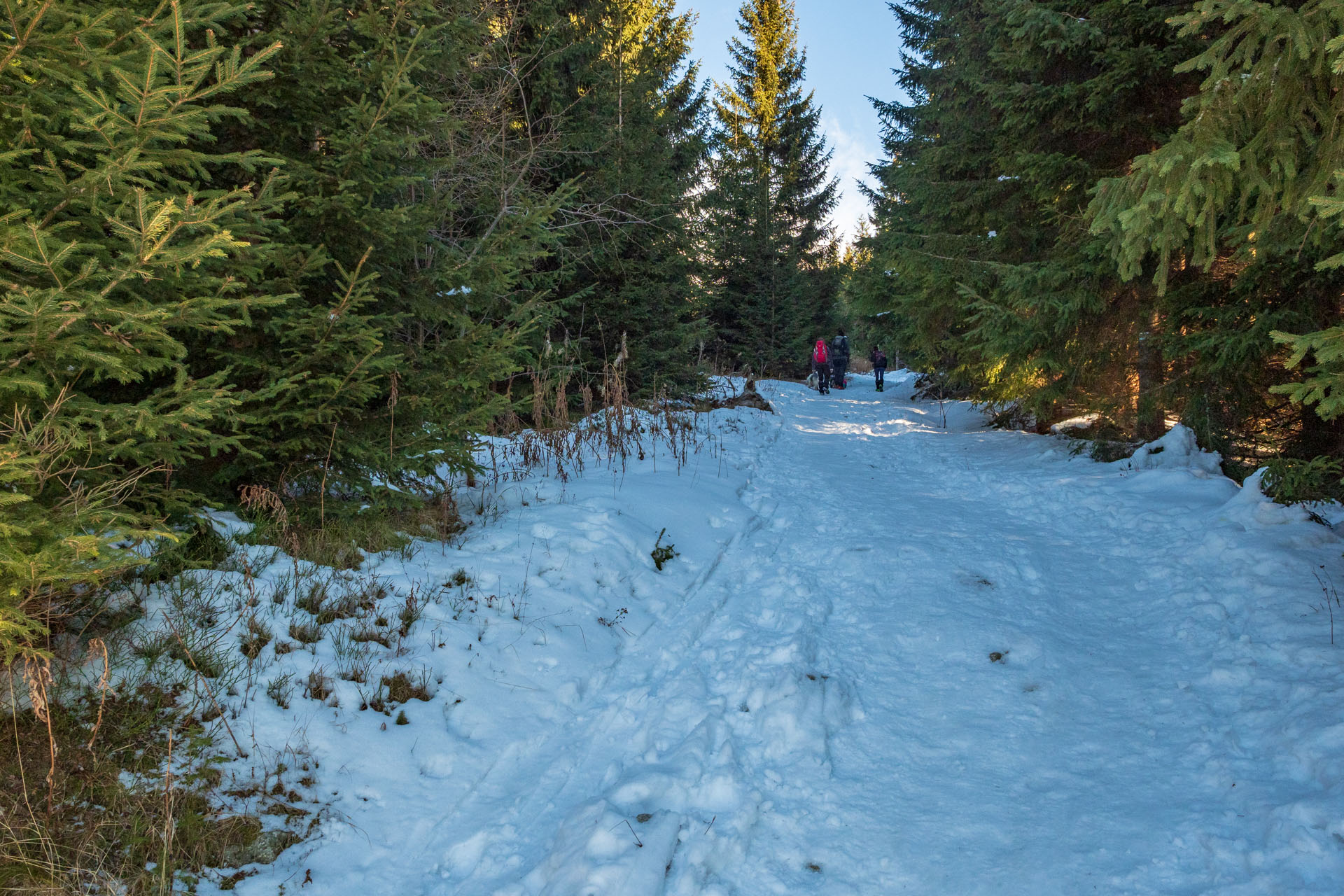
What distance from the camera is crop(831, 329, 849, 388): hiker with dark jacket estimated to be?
25950mm

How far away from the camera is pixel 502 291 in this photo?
220 inches

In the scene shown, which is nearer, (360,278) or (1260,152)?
(1260,152)

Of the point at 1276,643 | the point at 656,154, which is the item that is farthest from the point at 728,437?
the point at 1276,643

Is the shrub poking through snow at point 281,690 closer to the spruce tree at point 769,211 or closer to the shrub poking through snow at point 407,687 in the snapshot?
the shrub poking through snow at point 407,687

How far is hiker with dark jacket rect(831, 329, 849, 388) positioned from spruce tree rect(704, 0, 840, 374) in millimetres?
1236

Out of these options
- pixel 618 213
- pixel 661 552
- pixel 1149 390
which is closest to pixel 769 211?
pixel 618 213

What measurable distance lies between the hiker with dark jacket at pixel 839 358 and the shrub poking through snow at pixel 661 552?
71.3 feet

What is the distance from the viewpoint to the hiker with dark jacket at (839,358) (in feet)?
85.1

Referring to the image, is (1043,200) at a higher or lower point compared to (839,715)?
higher

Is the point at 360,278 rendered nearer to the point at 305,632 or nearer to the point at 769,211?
the point at 305,632

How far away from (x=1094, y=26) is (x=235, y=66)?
8.65 metres

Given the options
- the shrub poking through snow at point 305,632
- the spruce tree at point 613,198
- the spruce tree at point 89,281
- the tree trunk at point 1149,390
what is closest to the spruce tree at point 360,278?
the spruce tree at point 89,281

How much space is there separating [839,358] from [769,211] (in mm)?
6624

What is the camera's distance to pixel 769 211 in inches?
998
